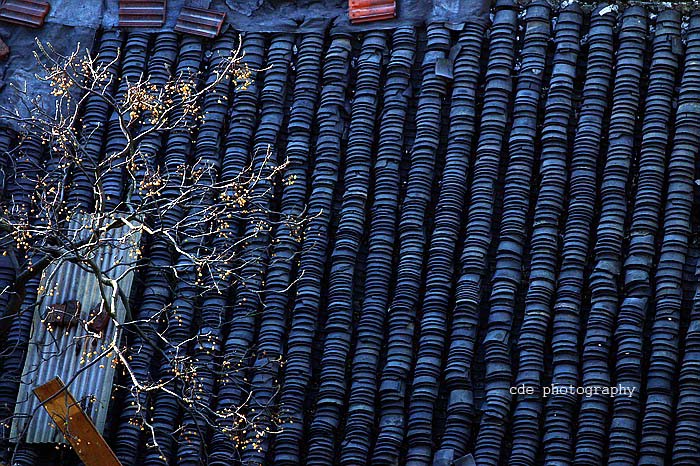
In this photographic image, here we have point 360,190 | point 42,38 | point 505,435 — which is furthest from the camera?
point 42,38

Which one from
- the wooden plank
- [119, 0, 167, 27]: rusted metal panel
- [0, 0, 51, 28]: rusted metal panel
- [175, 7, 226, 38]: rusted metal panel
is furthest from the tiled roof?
[0, 0, 51, 28]: rusted metal panel

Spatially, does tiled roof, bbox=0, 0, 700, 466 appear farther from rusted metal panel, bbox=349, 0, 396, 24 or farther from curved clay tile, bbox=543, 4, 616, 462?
rusted metal panel, bbox=349, 0, 396, 24

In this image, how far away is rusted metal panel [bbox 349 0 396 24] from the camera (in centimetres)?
1766

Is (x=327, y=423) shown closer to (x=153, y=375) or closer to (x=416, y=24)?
(x=153, y=375)

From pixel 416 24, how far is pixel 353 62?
0.79m

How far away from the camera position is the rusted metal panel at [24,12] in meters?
18.1

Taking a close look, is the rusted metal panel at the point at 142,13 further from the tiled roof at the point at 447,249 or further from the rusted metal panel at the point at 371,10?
the rusted metal panel at the point at 371,10

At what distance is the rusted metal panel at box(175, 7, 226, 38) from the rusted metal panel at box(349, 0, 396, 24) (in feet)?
4.72

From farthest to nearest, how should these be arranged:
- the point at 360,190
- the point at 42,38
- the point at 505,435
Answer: the point at 42,38 < the point at 360,190 < the point at 505,435

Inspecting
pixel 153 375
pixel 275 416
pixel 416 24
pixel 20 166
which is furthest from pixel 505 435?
pixel 20 166

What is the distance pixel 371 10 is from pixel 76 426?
5549mm

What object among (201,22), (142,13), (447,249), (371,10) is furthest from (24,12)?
(447,249)

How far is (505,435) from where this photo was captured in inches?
619

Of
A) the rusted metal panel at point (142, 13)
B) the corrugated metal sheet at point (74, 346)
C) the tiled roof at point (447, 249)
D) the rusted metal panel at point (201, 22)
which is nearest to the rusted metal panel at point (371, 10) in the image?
the tiled roof at point (447, 249)
